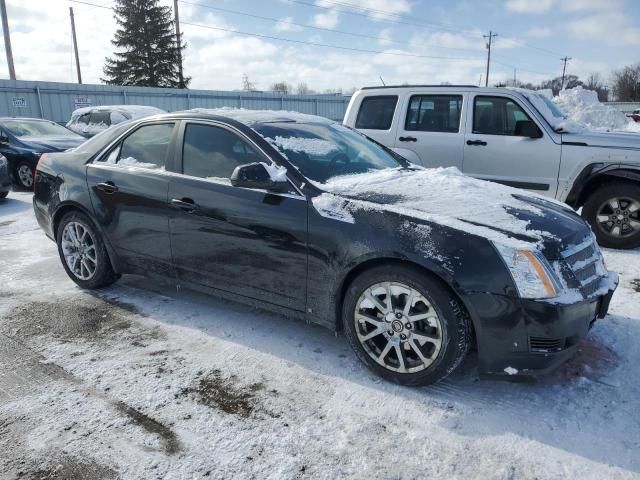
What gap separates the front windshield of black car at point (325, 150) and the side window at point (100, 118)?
1160 cm

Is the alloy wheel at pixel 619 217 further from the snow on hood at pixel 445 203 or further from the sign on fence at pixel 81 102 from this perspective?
the sign on fence at pixel 81 102

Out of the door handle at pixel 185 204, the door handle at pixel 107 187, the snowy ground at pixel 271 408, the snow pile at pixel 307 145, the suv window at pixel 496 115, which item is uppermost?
the suv window at pixel 496 115

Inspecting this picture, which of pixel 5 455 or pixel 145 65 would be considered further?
pixel 145 65

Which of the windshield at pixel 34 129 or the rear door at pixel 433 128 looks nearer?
the rear door at pixel 433 128

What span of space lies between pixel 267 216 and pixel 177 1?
3585 centimetres

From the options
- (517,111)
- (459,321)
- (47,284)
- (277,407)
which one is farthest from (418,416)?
(517,111)

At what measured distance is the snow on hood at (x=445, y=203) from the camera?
2.73 m

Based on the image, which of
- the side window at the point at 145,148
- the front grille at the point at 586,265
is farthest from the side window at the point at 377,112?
the front grille at the point at 586,265

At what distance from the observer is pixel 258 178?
10.5ft

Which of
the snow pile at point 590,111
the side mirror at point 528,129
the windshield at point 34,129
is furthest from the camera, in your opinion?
the snow pile at point 590,111

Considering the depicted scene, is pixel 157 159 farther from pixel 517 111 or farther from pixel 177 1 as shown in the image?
pixel 177 1

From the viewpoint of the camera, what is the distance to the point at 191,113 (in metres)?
3.96

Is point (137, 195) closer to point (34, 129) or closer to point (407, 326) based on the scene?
point (407, 326)

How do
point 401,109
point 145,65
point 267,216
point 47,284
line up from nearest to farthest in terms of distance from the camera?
point 267,216
point 47,284
point 401,109
point 145,65
